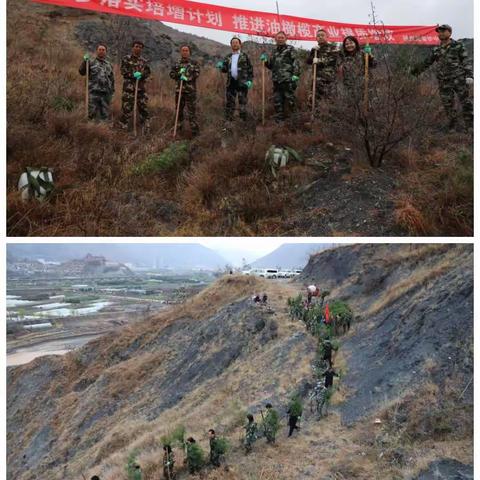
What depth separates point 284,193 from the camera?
6.14 metres

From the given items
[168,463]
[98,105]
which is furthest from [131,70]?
[168,463]

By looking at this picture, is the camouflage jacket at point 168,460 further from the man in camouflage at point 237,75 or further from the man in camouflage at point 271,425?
the man in camouflage at point 237,75

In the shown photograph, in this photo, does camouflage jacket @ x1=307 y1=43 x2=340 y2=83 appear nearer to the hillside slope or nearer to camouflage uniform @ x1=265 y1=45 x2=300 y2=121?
camouflage uniform @ x1=265 y1=45 x2=300 y2=121

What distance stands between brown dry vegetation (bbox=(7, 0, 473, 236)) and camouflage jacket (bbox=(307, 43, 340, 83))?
911 mm

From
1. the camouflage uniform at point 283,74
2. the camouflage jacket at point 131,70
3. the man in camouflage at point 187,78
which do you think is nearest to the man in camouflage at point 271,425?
the camouflage uniform at point 283,74

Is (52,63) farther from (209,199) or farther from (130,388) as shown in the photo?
(130,388)

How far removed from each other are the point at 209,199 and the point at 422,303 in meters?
3.82

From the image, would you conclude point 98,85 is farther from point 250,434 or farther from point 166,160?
point 250,434

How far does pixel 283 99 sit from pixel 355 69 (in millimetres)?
1655

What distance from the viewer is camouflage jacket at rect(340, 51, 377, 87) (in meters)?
6.52

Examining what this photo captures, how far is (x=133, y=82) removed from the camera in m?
8.19

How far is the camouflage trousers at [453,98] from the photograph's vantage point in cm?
735

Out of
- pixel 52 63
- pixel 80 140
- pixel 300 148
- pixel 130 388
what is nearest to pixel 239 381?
pixel 130 388

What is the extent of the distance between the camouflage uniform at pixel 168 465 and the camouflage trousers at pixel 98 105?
5.75 metres
